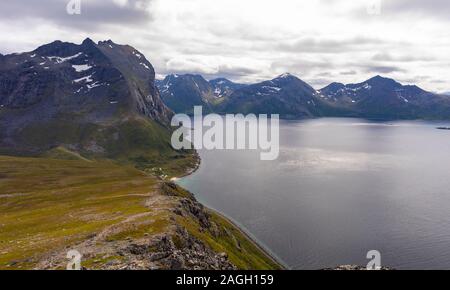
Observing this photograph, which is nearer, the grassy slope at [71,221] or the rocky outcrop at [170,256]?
the rocky outcrop at [170,256]

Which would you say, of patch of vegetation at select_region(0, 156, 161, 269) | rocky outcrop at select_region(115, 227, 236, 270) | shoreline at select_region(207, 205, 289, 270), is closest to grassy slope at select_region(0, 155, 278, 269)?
patch of vegetation at select_region(0, 156, 161, 269)

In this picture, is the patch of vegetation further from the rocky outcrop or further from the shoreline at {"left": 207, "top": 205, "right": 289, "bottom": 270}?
the shoreline at {"left": 207, "top": 205, "right": 289, "bottom": 270}

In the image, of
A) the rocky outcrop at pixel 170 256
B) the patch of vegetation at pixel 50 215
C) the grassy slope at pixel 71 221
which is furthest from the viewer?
the grassy slope at pixel 71 221

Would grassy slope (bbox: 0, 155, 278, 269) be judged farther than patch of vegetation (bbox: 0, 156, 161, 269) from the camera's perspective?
Yes

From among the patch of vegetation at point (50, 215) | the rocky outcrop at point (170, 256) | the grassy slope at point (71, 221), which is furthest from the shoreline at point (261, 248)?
the rocky outcrop at point (170, 256)

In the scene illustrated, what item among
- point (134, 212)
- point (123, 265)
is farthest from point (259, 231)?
point (123, 265)

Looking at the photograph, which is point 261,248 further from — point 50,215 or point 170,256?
point 170,256

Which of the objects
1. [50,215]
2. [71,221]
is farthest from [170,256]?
[50,215]

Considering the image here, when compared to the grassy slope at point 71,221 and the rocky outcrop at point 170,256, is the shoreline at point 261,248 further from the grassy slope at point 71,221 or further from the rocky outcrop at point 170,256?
the rocky outcrop at point 170,256
